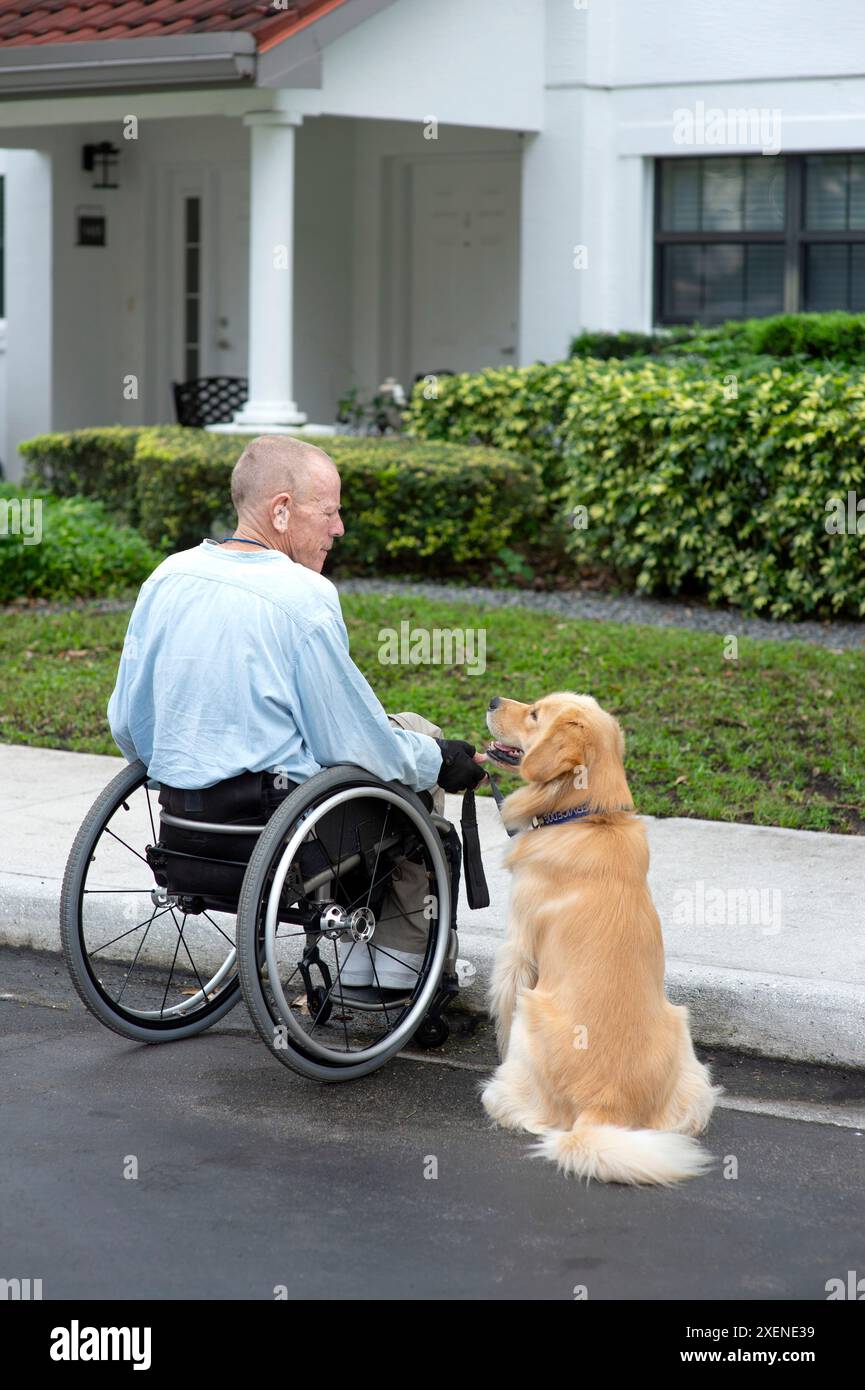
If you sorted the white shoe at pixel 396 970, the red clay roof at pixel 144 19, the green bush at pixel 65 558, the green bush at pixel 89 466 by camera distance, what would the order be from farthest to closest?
the green bush at pixel 89 466 → the red clay roof at pixel 144 19 → the green bush at pixel 65 558 → the white shoe at pixel 396 970

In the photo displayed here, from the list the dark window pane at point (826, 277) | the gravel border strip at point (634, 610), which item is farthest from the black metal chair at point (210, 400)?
the dark window pane at point (826, 277)

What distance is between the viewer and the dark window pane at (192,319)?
16531 mm

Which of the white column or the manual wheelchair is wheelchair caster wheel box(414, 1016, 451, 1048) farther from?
the white column

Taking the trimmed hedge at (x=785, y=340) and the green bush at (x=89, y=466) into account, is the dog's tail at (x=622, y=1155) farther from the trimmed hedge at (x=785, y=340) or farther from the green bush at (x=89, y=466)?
the green bush at (x=89, y=466)

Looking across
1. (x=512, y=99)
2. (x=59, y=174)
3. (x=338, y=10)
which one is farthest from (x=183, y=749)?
(x=59, y=174)

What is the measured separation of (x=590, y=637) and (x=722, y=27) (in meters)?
6.44

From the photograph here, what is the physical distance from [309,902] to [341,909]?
86 mm

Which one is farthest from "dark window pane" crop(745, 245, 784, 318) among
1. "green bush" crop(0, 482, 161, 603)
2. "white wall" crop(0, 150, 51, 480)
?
"white wall" crop(0, 150, 51, 480)

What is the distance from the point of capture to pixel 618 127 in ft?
45.7

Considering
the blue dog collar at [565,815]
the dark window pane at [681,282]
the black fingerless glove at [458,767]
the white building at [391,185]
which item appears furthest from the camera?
the dark window pane at [681,282]

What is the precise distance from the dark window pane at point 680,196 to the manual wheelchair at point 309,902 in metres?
10.0

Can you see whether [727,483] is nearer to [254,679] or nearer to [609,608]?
[609,608]

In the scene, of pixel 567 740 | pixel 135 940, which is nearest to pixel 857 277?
pixel 135 940

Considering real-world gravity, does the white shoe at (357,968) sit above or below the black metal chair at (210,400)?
below
